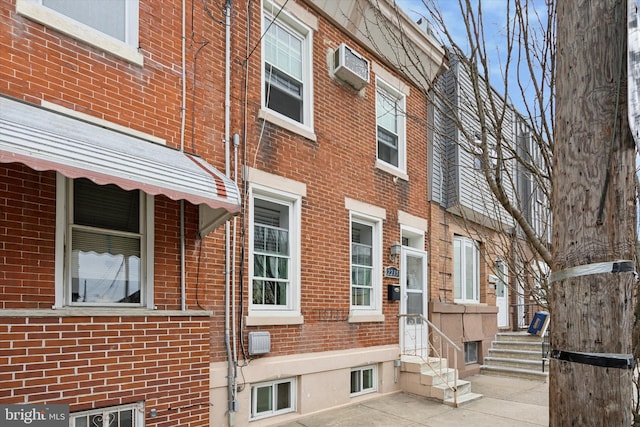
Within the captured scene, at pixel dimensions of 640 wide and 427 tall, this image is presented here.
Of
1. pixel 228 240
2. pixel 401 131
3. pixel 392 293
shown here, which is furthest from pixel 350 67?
pixel 392 293

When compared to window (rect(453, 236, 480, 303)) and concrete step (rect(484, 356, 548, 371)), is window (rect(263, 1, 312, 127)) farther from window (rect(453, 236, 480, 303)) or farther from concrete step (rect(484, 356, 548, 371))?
concrete step (rect(484, 356, 548, 371))

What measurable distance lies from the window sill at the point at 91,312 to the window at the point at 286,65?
338 cm

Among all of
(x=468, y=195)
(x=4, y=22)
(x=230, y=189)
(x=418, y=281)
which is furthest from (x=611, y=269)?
(x=468, y=195)

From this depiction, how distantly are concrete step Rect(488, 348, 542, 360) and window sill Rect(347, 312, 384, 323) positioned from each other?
4.91 m

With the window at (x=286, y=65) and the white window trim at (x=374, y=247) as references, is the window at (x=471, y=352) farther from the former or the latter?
the window at (x=286, y=65)

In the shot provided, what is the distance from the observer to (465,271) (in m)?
11.5

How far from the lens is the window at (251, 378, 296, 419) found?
20.4 feet

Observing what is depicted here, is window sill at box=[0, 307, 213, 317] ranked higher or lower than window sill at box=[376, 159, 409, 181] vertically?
lower

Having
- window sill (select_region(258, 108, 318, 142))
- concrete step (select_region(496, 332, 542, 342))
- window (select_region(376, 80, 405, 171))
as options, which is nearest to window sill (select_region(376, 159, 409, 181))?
window (select_region(376, 80, 405, 171))

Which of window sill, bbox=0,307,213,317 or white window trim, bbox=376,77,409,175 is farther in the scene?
white window trim, bbox=376,77,409,175

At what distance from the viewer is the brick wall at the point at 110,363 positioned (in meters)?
4.04

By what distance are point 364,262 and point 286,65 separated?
3870 mm

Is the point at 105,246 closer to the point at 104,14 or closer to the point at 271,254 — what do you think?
the point at 271,254

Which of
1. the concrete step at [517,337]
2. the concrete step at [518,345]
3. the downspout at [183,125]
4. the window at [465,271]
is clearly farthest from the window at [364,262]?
the concrete step at [517,337]
